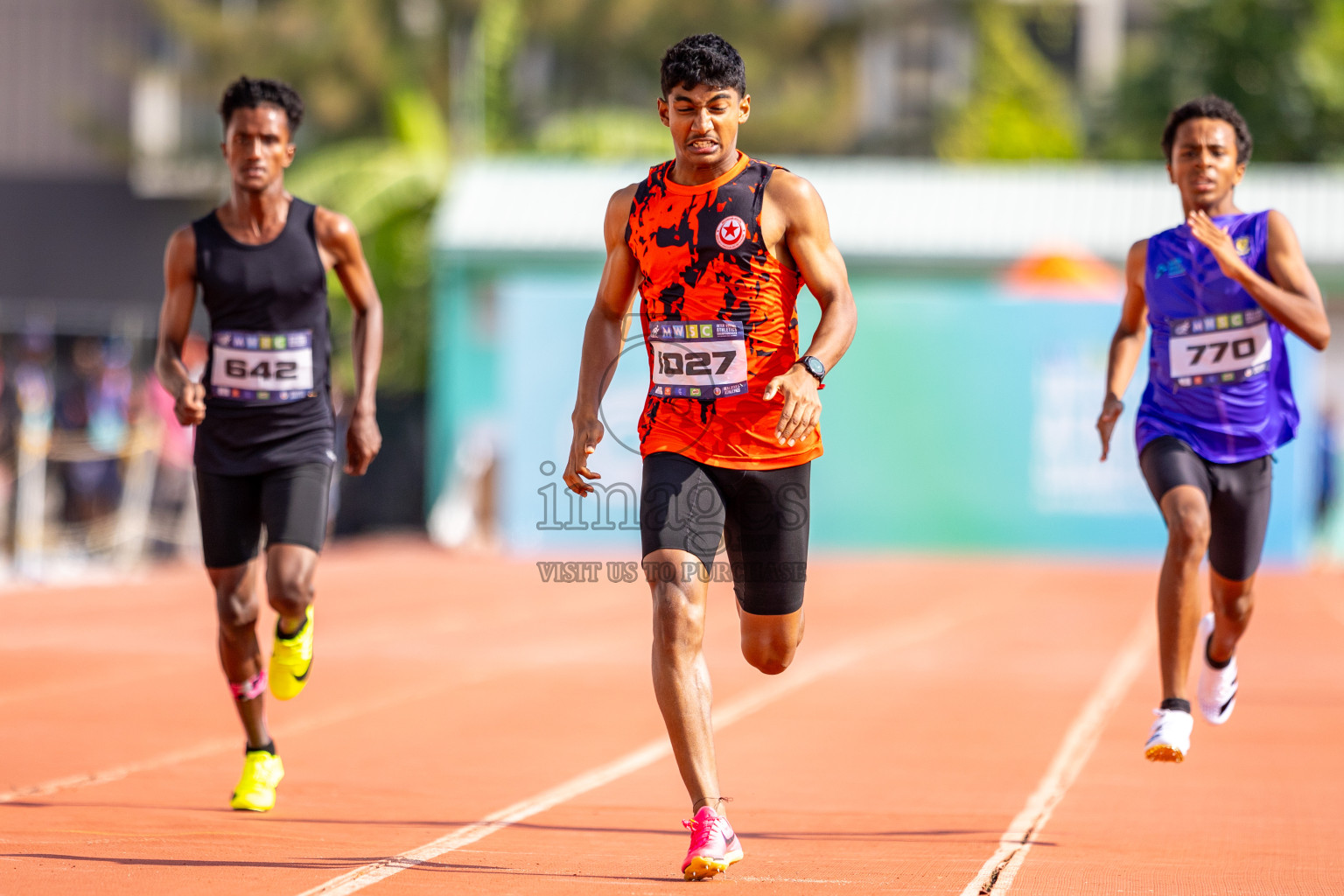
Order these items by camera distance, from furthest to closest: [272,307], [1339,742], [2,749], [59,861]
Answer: [1339,742] → [2,749] → [272,307] → [59,861]

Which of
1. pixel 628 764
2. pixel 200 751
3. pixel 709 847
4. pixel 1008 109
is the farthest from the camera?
pixel 1008 109

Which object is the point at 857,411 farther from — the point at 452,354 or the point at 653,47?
the point at 653,47

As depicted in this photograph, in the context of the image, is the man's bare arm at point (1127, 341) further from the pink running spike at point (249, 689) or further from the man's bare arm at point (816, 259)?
the pink running spike at point (249, 689)

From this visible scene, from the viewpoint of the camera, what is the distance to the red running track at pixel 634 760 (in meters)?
5.01

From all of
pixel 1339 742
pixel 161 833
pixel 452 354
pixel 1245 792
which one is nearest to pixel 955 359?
pixel 452 354

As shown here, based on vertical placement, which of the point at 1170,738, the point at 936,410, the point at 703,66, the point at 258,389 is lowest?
the point at 936,410

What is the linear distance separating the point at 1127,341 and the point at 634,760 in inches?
107

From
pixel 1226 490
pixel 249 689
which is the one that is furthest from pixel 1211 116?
A: pixel 249 689

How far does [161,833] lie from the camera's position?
215 inches

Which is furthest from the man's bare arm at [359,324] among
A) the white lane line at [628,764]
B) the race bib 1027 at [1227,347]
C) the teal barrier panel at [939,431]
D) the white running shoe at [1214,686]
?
the teal barrier panel at [939,431]

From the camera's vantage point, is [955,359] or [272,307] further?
[955,359]

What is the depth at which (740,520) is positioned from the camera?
5.04 metres

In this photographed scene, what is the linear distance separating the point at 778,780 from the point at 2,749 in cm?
333

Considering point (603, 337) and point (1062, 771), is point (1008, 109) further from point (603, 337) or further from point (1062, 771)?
point (603, 337)
